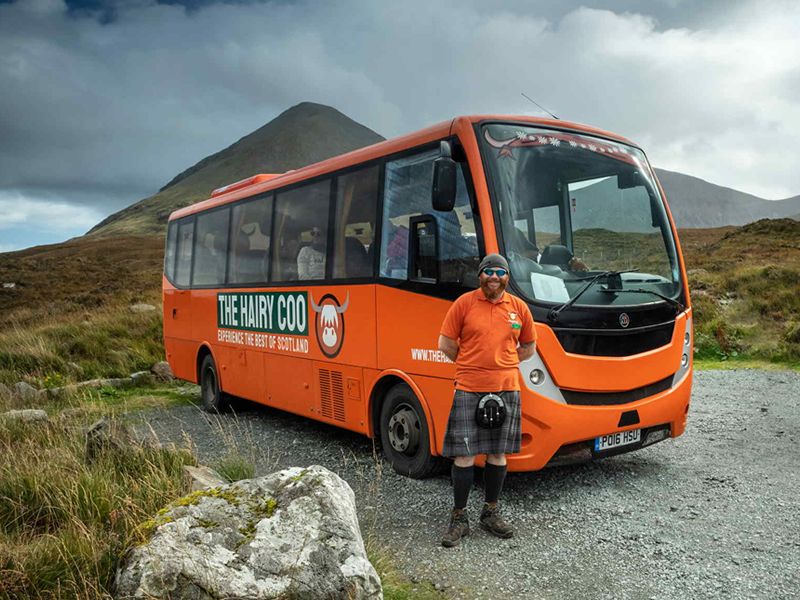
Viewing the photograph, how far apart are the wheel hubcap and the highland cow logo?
1125mm

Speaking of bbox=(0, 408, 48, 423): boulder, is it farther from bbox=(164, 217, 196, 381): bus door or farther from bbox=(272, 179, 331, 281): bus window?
bbox=(164, 217, 196, 381): bus door

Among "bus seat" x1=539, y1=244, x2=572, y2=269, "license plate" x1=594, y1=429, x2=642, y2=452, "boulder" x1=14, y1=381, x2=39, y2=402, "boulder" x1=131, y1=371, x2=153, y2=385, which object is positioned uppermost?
"bus seat" x1=539, y1=244, x2=572, y2=269

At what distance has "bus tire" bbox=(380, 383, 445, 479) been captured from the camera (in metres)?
6.18

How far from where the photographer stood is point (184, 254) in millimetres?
11898

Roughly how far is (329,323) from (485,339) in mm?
2999

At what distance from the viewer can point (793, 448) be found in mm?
7227

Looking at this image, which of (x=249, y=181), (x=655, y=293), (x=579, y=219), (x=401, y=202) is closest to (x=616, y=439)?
(x=655, y=293)

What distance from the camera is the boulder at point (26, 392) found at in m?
11.1

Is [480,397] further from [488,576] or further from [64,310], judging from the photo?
[64,310]

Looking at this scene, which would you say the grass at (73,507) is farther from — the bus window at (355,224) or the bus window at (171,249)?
the bus window at (171,249)

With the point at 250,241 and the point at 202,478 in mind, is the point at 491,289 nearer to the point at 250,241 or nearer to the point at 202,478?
the point at 202,478

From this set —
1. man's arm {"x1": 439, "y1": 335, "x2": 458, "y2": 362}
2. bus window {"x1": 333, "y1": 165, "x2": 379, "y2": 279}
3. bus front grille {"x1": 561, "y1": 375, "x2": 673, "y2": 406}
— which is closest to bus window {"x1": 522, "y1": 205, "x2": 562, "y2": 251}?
bus front grille {"x1": 561, "y1": 375, "x2": 673, "y2": 406}

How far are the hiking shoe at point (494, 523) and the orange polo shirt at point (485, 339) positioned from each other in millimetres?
914

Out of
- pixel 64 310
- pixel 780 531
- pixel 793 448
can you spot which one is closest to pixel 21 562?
pixel 780 531
